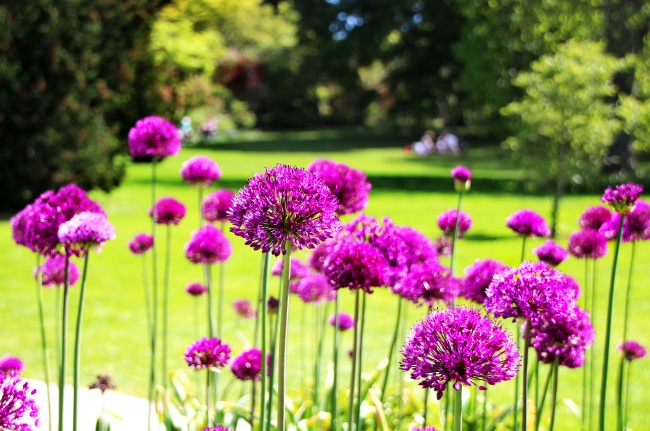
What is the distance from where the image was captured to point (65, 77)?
14742 mm

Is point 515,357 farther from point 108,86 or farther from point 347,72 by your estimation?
point 347,72

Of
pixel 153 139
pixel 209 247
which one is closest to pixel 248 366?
Result: pixel 209 247

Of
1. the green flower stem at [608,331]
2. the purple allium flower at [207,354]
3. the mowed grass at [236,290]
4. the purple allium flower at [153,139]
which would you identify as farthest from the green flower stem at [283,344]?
the mowed grass at [236,290]

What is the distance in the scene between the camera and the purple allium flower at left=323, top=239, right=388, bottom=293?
2289 mm

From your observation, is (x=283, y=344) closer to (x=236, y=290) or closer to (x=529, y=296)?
(x=529, y=296)

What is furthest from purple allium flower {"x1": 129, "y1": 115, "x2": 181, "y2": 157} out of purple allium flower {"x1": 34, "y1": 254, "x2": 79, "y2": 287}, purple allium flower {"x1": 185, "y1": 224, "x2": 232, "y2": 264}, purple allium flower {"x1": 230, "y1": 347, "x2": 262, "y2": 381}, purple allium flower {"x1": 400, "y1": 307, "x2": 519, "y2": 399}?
A: purple allium flower {"x1": 400, "y1": 307, "x2": 519, "y2": 399}

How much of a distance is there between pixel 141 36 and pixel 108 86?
1883 millimetres

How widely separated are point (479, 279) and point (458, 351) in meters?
1.12

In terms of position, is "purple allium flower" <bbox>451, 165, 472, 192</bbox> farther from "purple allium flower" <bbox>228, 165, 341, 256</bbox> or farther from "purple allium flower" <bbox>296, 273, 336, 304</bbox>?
"purple allium flower" <bbox>228, 165, 341, 256</bbox>

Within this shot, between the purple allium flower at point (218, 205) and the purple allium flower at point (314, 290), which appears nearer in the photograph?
the purple allium flower at point (218, 205)

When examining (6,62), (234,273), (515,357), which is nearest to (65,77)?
(6,62)

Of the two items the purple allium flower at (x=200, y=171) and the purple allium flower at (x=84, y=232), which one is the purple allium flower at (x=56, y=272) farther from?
the purple allium flower at (x=84, y=232)

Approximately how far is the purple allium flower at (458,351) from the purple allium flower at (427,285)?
915 millimetres

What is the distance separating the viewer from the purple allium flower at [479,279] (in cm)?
281
